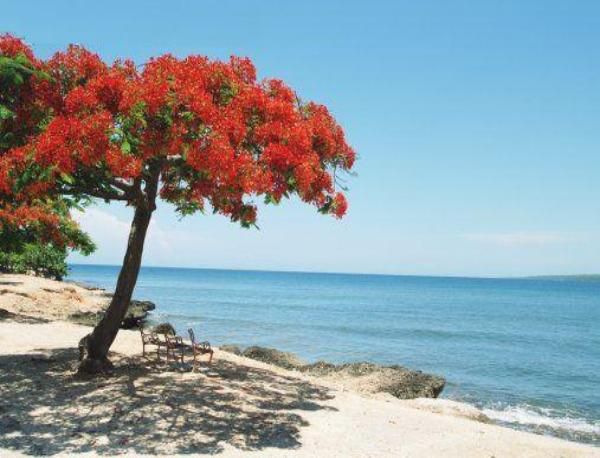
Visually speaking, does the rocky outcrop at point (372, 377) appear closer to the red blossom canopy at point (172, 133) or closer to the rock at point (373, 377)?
the rock at point (373, 377)

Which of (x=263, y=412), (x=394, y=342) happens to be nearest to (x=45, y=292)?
(x=394, y=342)

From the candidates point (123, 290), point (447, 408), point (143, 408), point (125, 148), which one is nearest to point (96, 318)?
point (123, 290)

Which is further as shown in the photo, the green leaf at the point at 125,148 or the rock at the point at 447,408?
the rock at the point at 447,408

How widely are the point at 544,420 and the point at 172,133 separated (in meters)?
18.2

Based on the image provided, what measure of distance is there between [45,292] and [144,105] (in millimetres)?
33103

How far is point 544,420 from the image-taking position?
2127 centimetres

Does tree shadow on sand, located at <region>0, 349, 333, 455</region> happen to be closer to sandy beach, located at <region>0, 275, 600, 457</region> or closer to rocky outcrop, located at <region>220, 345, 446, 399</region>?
sandy beach, located at <region>0, 275, 600, 457</region>

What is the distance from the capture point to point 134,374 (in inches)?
546

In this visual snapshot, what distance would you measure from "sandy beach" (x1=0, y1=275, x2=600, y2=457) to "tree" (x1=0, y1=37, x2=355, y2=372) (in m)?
2.62

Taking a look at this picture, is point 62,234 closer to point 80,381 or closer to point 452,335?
point 80,381

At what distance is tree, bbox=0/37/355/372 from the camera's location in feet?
32.0

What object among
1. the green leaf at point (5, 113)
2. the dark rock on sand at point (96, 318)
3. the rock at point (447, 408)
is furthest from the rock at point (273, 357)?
the green leaf at point (5, 113)

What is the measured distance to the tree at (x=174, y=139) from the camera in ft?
32.0

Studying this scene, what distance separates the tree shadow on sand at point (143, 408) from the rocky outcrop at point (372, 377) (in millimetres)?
5924
